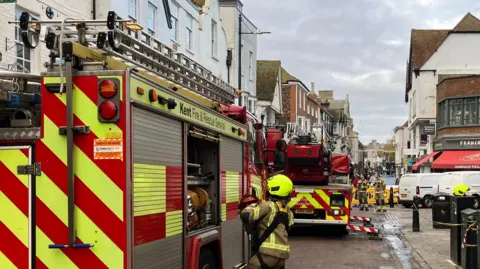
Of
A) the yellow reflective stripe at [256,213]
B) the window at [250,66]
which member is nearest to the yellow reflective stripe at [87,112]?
the yellow reflective stripe at [256,213]

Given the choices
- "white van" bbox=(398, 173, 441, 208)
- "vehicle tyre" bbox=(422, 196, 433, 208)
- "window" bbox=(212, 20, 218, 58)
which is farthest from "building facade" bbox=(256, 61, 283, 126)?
"vehicle tyre" bbox=(422, 196, 433, 208)

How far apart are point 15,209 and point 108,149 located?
90 cm

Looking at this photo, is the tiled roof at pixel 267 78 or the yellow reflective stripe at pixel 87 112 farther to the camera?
the tiled roof at pixel 267 78

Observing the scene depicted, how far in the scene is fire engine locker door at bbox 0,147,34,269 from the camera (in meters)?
4.29

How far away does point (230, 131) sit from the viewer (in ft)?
23.7

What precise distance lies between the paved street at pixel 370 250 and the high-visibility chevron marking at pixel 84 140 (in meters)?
7.30

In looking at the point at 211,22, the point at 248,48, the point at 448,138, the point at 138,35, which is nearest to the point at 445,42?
the point at 448,138

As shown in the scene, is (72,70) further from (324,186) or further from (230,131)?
(324,186)

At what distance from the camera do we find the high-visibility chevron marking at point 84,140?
412 centimetres

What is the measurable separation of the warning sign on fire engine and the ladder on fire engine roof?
672 mm

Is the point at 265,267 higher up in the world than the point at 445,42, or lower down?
lower down

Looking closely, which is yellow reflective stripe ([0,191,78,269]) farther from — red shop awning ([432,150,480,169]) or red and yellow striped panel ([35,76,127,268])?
red shop awning ([432,150,480,169])

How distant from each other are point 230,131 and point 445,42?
4213cm

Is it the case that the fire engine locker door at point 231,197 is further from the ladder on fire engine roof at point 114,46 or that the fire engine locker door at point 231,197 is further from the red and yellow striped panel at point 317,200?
the red and yellow striped panel at point 317,200
